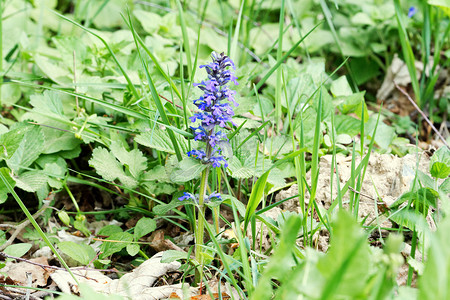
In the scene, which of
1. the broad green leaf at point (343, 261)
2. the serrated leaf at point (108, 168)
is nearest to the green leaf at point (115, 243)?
the serrated leaf at point (108, 168)

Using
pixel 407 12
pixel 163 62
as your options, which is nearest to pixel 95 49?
pixel 163 62

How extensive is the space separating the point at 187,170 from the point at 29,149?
0.95 meters

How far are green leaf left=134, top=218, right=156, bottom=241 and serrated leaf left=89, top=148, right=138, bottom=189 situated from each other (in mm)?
166

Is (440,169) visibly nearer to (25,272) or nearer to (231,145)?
(231,145)

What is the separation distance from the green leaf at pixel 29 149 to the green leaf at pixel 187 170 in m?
0.86

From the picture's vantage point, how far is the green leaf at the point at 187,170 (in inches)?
60.5

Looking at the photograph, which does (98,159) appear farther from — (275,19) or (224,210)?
(275,19)

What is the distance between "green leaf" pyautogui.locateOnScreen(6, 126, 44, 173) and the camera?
2088mm

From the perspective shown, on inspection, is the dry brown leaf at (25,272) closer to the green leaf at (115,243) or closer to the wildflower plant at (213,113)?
the green leaf at (115,243)

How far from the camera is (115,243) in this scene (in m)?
1.92

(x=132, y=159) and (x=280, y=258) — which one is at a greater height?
(x=280, y=258)

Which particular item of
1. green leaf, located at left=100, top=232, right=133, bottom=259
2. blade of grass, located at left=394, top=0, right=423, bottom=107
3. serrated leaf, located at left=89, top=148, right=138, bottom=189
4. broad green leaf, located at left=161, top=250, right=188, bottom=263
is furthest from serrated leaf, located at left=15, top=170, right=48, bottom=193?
blade of grass, located at left=394, top=0, right=423, bottom=107

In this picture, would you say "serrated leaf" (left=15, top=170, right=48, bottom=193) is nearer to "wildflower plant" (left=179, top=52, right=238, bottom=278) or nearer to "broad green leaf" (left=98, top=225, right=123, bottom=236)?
"broad green leaf" (left=98, top=225, right=123, bottom=236)

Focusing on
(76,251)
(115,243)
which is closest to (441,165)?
(115,243)
